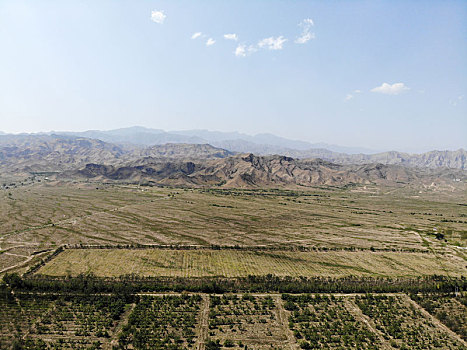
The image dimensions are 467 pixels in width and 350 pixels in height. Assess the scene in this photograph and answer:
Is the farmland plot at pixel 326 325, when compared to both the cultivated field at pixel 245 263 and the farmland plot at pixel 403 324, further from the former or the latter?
the cultivated field at pixel 245 263

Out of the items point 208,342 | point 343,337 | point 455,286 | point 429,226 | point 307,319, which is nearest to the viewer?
point 208,342

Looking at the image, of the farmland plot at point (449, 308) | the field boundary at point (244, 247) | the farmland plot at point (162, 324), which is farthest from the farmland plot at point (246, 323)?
the farmland plot at point (449, 308)

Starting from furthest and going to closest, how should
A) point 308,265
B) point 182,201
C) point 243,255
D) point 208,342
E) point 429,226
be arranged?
point 182,201
point 429,226
point 243,255
point 308,265
point 208,342

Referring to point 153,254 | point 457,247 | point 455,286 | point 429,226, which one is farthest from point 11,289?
point 429,226

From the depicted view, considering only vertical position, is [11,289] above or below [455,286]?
below

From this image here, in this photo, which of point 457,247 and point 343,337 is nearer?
point 343,337

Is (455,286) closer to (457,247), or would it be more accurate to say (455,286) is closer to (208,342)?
(457,247)

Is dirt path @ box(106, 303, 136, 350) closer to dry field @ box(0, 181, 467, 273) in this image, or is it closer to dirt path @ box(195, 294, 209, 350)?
dirt path @ box(195, 294, 209, 350)

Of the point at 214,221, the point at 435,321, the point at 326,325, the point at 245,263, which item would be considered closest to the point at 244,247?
the point at 245,263
